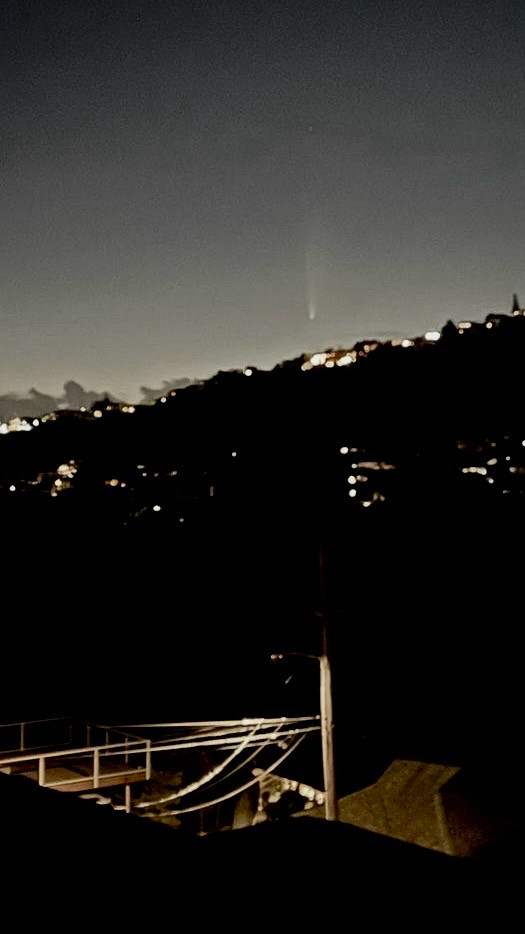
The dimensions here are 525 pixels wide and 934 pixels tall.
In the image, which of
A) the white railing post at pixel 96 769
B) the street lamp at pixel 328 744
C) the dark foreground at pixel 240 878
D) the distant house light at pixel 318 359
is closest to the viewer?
the dark foreground at pixel 240 878

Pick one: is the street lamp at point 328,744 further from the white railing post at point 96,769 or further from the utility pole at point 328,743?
the white railing post at point 96,769

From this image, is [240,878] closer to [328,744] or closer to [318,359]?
[328,744]

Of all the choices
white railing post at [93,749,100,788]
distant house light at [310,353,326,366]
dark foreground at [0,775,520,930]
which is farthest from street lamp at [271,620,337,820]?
distant house light at [310,353,326,366]

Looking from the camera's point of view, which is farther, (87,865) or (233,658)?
(233,658)

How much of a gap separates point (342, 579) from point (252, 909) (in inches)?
1354

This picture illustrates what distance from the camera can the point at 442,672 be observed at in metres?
28.2

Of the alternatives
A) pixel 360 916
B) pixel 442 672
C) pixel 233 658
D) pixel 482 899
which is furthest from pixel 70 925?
pixel 233 658

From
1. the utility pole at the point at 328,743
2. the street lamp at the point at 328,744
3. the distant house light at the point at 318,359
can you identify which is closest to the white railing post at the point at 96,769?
the street lamp at the point at 328,744

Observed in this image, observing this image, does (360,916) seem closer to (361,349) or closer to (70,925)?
(70,925)

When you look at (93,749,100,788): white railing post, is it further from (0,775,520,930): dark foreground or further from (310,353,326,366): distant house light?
(310,353,326,366): distant house light

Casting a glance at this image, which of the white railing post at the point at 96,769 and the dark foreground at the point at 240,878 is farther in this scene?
the white railing post at the point at 96,769

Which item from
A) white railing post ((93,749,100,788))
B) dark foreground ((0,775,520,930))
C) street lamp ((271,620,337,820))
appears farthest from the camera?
white railing post ((93,749,100,788))

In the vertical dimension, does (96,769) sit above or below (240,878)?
below

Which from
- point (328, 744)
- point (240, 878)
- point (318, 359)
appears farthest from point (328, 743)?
point (318, 359)
